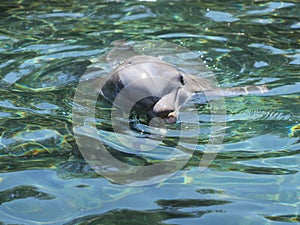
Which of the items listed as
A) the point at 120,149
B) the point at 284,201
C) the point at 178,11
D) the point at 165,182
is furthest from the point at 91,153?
the point at 178,11

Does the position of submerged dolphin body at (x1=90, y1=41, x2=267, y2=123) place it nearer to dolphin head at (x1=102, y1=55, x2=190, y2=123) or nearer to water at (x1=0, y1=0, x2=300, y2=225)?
dolphin head at (x1=102, y1=55, x2=190, y2=123)

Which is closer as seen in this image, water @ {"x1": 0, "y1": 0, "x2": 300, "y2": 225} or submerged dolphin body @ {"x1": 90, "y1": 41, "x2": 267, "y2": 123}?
water @ {"x1": 0, "y1": 0, "x2": 300, "y2": 225}

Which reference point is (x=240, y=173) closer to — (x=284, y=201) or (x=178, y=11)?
(x=284, y=201)

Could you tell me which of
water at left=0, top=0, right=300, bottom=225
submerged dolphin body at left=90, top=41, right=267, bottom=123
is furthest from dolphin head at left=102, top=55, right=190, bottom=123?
water at left=0, top=0, right=300, bottom=225

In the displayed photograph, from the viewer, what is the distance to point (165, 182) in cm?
414

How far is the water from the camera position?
151 inches

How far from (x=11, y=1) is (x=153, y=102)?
4439mm

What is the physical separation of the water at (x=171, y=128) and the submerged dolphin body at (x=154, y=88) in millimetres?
163

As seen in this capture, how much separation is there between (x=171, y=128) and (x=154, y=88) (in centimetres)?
51

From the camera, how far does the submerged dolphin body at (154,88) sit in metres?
5.19

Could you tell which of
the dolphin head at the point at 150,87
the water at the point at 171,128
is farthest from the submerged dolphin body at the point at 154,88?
the water at the point at 171,128

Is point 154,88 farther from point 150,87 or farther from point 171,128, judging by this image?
point 171,128

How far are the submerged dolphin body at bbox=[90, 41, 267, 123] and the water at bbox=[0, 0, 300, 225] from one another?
0.53 feet

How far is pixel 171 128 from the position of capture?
4953 millimetres
